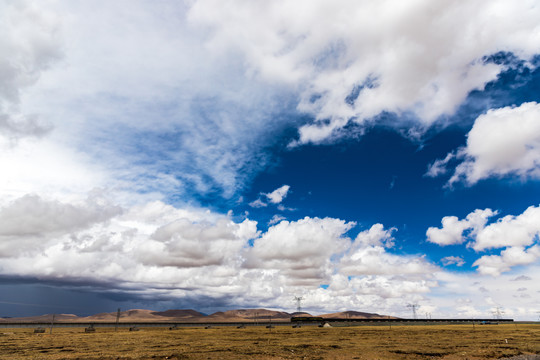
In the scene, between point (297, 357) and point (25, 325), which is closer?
point (297, 357)

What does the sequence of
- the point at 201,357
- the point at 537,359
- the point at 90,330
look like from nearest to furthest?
1. the point at 537,359
2. the point at 201,357
3. the point at 90,330

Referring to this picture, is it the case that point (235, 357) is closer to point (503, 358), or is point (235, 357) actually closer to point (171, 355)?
point (171, 355)

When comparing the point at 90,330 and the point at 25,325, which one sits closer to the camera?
the point at 90,330

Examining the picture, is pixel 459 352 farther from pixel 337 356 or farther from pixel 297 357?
pixel 297 357

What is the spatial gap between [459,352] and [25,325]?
219 m

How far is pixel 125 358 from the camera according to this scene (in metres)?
45.3

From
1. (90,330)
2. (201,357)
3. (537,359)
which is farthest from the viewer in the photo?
(90,330)

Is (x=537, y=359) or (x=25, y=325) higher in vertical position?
(x=537, y=359)

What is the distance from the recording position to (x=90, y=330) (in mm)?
129750

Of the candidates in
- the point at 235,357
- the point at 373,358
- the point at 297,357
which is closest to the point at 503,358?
the point at 373,358

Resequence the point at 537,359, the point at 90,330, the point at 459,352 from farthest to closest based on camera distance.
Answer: the point at 90,330
the point at 459,352
the point at 537,359

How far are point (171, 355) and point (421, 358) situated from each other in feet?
110

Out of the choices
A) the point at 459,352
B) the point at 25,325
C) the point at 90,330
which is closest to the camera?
the point at 459,352

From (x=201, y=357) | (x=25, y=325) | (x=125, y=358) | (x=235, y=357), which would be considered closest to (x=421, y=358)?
(x=235, y=357)
